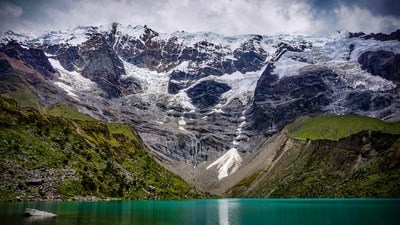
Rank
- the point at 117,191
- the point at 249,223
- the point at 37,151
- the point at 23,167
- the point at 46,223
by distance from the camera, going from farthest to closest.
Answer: the point at 117,191, the point at 37,151, the point at 23,167, the point at 249,223, the point at 46,223

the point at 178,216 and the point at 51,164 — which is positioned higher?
the point at 51,164

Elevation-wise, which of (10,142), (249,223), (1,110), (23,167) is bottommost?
(249,223)

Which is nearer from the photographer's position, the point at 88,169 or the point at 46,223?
the point at 46,223

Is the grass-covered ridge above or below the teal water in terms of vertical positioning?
above

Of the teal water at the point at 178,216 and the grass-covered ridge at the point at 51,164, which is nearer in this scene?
the teal water at the point at 178,216

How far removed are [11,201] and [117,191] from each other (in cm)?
5714

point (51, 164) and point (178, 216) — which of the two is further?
point (51, 164)

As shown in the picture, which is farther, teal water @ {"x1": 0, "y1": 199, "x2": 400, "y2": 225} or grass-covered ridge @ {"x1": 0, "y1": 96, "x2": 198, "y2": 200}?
grass-covered ridge @ {"x1": 0, "y1": 96, "x2": 198, "y2": 200}

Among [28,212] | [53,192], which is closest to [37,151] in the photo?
[53,192]

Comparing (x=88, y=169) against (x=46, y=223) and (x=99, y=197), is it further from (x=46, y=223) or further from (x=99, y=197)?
(x=46, y=223)

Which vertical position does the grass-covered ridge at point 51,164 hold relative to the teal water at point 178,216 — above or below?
above

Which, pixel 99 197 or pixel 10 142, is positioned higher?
pixel 10 142

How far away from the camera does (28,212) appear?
6462 cm

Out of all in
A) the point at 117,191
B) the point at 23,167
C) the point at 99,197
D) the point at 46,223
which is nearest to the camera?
the point at 46,223
